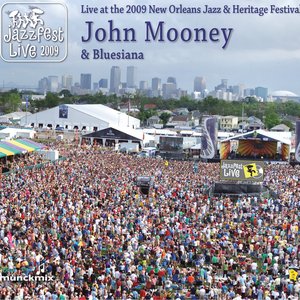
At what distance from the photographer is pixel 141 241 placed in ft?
54.3

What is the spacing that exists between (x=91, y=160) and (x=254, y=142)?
13.7 m

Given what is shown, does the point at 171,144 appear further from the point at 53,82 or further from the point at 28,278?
the point at 53,82

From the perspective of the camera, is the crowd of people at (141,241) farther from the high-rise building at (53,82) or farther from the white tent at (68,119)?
the high-rise building at (53,82)

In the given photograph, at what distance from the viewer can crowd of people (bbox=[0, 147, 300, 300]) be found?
12891 mm

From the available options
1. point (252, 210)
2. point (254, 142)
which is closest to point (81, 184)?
point (252, 210)

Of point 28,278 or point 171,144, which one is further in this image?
point 171,144

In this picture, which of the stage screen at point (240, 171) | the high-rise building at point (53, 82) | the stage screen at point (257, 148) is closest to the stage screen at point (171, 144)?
the stage screen at point (257, 148)

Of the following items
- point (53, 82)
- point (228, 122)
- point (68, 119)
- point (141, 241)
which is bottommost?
point (228, 122)

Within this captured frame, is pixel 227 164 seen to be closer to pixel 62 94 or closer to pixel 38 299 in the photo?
pixel 38 299

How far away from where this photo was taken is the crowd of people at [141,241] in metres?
12.9

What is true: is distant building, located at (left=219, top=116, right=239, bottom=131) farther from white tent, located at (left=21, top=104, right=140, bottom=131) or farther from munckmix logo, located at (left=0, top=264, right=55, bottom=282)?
munckmix logo, located at (left=0, top=264, right=55, bottom=282)

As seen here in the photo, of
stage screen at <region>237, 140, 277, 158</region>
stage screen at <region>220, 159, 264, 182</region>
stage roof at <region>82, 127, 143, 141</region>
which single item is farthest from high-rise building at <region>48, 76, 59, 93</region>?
stage screen at <region>220, 159, 264, 182</region>

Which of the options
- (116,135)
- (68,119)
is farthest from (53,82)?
(116,135)

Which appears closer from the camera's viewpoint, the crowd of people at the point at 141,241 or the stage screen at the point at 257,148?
the crowd of people at the point at 141,241
